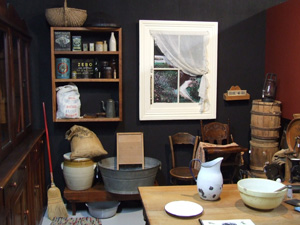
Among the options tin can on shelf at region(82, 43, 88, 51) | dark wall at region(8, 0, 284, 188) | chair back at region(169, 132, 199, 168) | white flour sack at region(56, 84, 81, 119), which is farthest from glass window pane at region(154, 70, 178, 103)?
white flour sack at region(56, 84, 81, 119)

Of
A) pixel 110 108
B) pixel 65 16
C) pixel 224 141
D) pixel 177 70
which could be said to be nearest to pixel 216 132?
pixel 224 141

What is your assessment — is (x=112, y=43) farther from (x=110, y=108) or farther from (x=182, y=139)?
(x=182, y=139)

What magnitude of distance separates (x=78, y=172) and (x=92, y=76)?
111 cm

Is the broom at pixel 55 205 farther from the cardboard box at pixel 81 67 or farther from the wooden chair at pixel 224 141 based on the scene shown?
the wooden chair at pixel 224 141

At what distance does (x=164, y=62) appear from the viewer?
4.17 meters

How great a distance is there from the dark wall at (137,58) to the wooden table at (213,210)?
76.2 inches

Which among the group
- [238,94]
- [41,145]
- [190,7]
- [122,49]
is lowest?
[41,145]

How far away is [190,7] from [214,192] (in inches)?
107

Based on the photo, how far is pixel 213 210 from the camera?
1986 mm

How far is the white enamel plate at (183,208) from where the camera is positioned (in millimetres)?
1909

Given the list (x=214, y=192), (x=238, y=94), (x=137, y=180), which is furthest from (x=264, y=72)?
(x=214, y=192)

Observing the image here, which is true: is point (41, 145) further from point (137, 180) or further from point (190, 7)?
point (190, 7)

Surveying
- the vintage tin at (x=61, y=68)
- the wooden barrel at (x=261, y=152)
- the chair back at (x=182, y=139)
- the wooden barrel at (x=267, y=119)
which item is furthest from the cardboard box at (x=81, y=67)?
the wooden barrel at (x=261, y=152)

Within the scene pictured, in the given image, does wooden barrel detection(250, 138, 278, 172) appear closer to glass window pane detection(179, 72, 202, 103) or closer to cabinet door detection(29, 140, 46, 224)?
glass window pane detection(179, 72, 202, 103)
